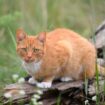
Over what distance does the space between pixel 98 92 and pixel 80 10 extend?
5960mm

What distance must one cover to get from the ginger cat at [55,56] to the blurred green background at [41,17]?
2.38m

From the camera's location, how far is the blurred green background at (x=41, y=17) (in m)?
10.0

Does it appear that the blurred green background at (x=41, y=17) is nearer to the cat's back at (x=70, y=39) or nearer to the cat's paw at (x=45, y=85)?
the cat's back at (x=70, y=39)

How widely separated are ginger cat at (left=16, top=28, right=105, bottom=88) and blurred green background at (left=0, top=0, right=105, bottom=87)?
7.81ft

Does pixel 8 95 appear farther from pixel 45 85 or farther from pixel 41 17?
pixel 41 17

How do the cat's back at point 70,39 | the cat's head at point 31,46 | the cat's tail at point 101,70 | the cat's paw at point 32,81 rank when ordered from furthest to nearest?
the cat's tail at point 101,70, the cat's back at point 70,39, the cat's paw at point 32,81, the cat's head at point 31,46

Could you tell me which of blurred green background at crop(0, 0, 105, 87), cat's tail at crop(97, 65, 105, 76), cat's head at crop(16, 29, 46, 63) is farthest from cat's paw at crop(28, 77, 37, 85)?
blurred green background at crop(0, 0, 105, 87)

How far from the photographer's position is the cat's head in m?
6.66

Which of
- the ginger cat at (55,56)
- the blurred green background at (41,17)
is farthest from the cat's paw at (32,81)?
the blurred green background at (41,17)

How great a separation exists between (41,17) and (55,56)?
15.2 ft

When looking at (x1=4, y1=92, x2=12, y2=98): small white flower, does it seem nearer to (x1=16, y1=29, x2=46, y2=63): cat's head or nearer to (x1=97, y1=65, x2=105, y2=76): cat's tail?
→ (x1=16, y1=29, x2=46, y2=63): cat's head

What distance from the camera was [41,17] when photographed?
1148 centimetres

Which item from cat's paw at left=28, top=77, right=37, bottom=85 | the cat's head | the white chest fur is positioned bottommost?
cat's paw at left=28, top=77, right=37, bottom=85

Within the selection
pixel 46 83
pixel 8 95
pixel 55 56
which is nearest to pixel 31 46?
pixel 55 56
